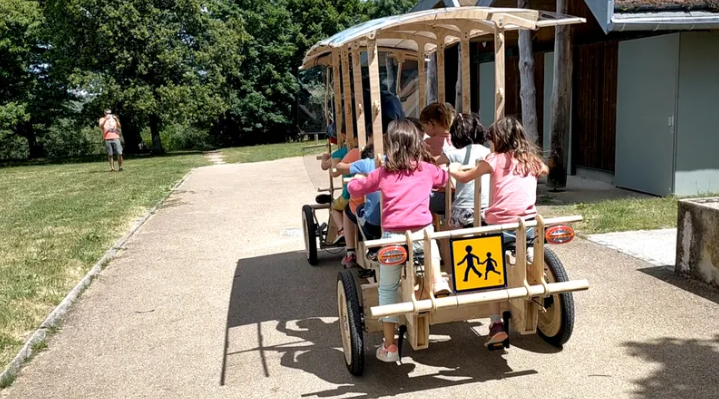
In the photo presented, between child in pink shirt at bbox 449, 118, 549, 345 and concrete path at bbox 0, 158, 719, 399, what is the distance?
1.74 feet

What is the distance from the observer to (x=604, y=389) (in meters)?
4.16

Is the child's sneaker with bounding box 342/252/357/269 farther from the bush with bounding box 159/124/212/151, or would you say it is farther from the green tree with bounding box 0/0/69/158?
the bush with bounding box 159/124/212/151

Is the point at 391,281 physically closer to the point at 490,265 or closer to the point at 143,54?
the point at 490,265

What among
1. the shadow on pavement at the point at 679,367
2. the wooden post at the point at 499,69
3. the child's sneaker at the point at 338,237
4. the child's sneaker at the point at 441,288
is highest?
the wooden post at the point at 499,69

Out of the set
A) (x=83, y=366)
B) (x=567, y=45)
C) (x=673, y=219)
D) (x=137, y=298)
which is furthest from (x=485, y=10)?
(x=567, y=45)

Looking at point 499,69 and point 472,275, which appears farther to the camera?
point 499,69

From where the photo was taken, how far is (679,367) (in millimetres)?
4414

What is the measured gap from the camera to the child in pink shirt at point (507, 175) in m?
4.57

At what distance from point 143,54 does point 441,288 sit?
1123 inches

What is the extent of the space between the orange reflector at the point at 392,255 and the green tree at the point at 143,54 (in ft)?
89.4

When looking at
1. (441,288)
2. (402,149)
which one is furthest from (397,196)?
(441,288)

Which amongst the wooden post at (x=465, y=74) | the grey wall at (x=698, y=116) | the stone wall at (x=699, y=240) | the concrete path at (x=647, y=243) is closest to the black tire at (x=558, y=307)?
the wooden post at (x=465, y=74)

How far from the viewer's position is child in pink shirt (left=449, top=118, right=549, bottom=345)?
180 inches

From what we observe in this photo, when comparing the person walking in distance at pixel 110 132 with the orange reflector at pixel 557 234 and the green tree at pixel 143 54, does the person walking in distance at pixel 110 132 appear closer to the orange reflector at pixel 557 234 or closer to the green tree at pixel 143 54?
the green tree at pixel 143 54
